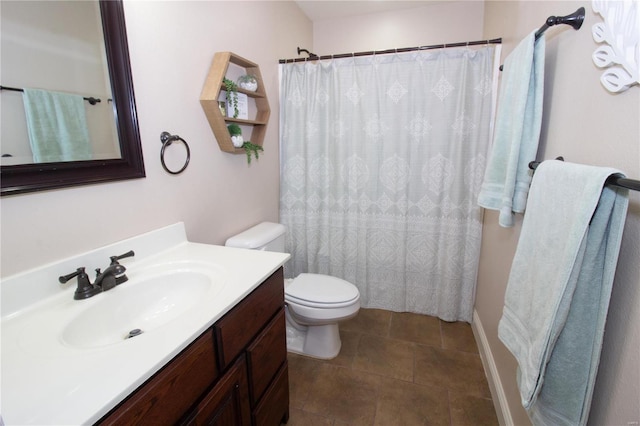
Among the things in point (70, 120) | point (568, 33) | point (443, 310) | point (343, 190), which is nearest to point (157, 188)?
point (70, 120)

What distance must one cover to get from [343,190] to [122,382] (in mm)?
1786

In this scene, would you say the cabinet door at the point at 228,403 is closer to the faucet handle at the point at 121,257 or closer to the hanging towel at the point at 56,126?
the faucet handle at the point at 121,257

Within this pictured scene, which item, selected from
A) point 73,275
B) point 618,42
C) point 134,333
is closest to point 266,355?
point 134,333

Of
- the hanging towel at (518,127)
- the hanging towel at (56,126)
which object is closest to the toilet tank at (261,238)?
the hanging towel at (56,126)

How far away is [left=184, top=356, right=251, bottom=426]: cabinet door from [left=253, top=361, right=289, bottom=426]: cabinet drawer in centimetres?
8

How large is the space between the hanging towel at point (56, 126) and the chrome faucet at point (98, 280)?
356mm

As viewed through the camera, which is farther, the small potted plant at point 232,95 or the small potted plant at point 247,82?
the small potted plant at point 247,82

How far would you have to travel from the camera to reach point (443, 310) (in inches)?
86.1

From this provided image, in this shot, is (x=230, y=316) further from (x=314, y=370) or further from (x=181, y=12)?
(x=181, y=12)

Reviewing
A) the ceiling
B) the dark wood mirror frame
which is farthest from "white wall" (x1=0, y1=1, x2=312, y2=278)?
the ceiling

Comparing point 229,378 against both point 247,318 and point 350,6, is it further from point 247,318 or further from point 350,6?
point 350,6

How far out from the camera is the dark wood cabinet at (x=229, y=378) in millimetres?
642

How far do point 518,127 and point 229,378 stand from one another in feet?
4.40

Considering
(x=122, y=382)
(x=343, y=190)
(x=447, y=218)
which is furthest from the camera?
(x=343, y=190)
